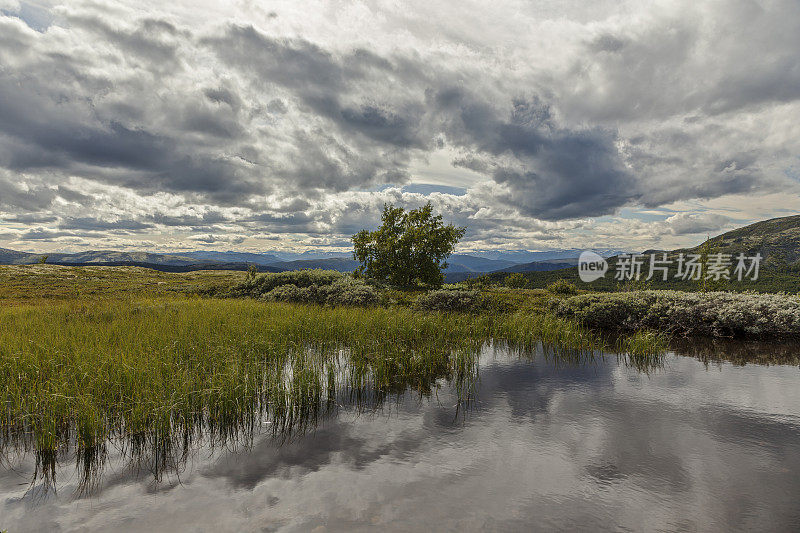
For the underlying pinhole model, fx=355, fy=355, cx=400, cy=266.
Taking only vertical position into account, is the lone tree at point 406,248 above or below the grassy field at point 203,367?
above

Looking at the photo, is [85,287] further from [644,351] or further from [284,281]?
[644,351]

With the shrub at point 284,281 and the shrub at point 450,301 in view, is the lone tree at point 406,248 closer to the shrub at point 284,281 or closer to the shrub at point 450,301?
the shrub at point 284,281

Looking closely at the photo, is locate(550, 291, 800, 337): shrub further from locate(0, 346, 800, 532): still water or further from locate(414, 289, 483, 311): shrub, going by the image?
locate(0, 346, 800, 532): still water

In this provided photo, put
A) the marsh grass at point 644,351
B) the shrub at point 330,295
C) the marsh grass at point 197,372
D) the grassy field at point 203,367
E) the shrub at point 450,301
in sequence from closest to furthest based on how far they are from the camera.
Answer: the marsh grass at point 197,372
the grassy field at point 203,367
the marsh grass at point 644,351
the shrub at point 450,301
the shrub at point 330,295

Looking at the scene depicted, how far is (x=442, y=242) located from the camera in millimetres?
35750

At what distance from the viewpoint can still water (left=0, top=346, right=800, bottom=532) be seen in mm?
5027

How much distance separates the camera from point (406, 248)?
3488 cm

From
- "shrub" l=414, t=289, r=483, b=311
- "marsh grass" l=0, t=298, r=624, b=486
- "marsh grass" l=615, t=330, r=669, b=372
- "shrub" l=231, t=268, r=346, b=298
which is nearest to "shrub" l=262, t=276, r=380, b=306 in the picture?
"shrub" l=231, t=268, r=346, b=298

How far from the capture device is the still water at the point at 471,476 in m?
5.03

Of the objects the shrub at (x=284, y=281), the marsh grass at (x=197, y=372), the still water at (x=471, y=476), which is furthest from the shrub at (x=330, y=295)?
the still water at (x=471, y=476)

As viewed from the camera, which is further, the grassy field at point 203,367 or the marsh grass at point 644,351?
the marsh grass at point 644,351

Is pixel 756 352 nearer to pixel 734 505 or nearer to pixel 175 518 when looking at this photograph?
pixel 734 505

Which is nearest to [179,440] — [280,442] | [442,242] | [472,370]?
[280,442]

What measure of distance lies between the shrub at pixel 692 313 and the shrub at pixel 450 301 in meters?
4.88
